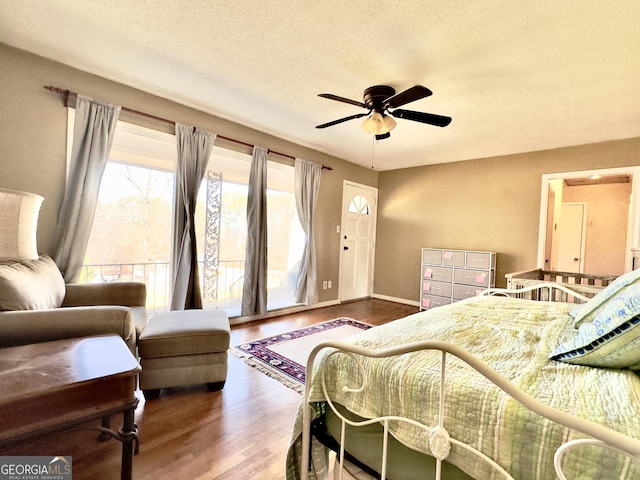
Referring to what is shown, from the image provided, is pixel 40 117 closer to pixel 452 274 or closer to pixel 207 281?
pixel 207 281

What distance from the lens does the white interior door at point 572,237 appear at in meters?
5.22

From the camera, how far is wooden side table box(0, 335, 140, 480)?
958 mm

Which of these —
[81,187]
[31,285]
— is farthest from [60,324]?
[81,187]

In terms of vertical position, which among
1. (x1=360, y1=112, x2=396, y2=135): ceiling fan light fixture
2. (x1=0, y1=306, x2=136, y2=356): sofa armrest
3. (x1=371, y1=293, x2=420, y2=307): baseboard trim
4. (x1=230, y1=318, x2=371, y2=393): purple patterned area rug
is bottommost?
(x1=230, y1=318, x2=371, y2=393): purple patterned area rug

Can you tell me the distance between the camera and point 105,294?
7.43ft

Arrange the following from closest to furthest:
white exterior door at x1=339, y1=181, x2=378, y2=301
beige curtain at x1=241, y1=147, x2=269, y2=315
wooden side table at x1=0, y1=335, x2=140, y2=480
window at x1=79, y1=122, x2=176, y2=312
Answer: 1. wooden side table at x1=0, y1=335, x2=140, y2=480
2. window at x1=79, y1=122, x2=176, y2=312
3. beige curtain at x1=241, y1=147, x2=269, y2=315
4. white exterior door at x1=339, y1=181, x2=378, y2=301

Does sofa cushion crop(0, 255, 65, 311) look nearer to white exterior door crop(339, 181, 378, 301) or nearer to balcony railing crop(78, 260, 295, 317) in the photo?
balcony railing crop(78, 260, 295, 317)

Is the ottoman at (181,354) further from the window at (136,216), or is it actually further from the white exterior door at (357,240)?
the white exterior door at (357,240)

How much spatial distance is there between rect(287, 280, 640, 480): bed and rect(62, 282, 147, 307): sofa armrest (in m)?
1.92

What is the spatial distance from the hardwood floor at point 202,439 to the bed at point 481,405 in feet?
1.66

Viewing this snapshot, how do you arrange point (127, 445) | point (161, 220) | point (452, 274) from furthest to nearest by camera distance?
point (452, 274) → point (161, 220) → point (127, 445)

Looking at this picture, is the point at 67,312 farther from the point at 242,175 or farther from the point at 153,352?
the point at 242,175

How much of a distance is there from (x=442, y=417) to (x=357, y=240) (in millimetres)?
4428

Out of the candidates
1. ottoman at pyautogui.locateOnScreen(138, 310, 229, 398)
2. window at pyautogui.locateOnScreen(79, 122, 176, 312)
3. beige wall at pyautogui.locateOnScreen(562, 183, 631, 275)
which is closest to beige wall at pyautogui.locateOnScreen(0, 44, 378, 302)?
window at pyautogui.locateOnScreen(79, 122, 176, 312)
